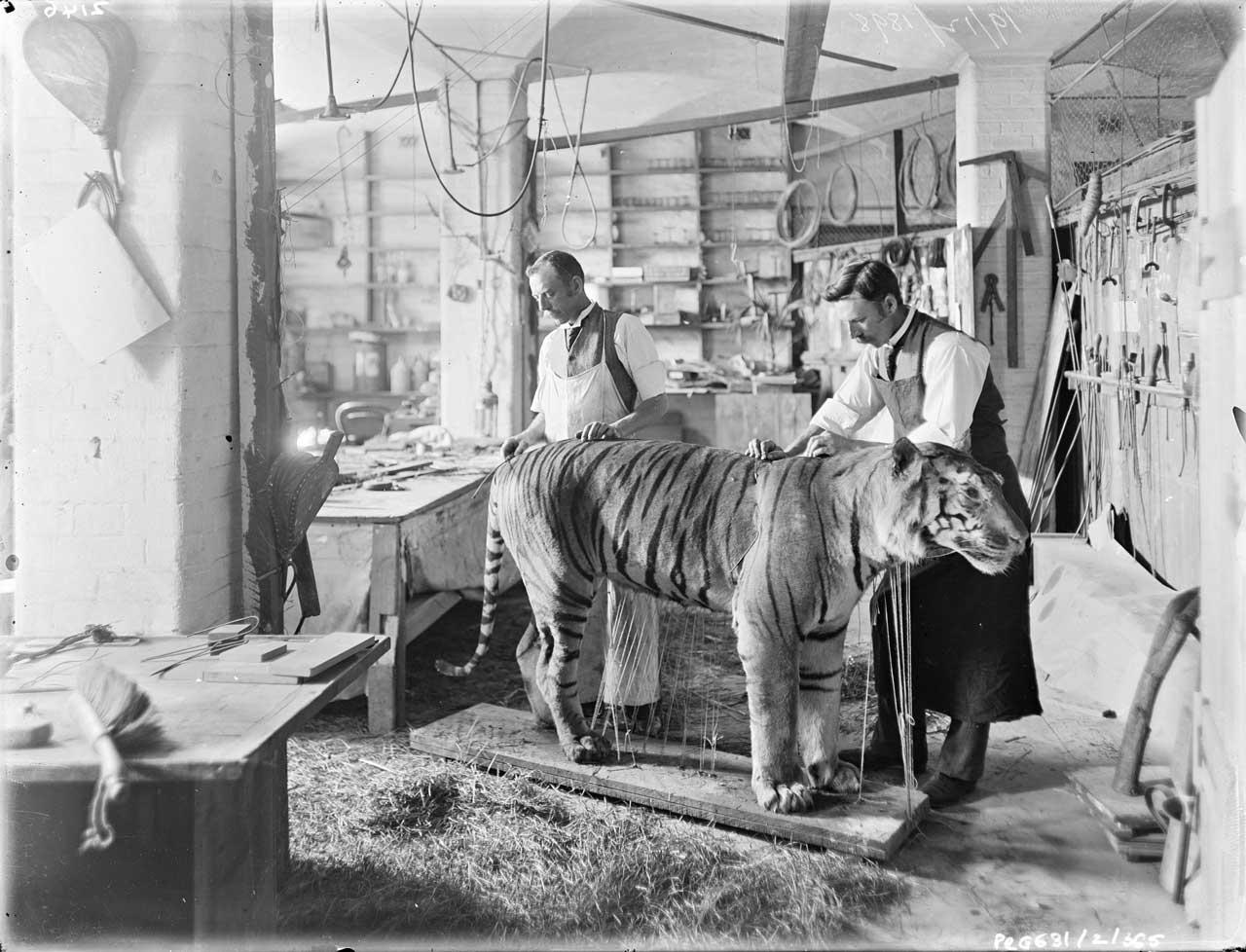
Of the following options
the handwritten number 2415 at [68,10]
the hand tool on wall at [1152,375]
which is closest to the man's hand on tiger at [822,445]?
the handwritten number 2415 at [68,10]

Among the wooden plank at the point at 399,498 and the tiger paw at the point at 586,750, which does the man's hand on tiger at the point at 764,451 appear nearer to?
the tiger paw at the point at 586,750

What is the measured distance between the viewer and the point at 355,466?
262 inches

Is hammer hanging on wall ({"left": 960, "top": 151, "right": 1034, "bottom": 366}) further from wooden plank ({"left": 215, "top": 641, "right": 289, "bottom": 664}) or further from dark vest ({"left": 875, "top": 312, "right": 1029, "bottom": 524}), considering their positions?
wooden plank ({"left": 215, "top": 641, "right": 289, "bottom": 664})

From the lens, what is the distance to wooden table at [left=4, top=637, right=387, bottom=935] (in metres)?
2.18

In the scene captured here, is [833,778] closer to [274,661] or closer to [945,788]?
[945,788]

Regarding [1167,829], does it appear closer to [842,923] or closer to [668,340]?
[842,923]

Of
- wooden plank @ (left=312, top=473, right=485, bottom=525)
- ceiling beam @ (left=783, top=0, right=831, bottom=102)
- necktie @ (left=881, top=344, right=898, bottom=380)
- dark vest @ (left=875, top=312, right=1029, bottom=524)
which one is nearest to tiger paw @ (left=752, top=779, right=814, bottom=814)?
dark vest @ (left=875, top=312, right=1029, bottom=524)

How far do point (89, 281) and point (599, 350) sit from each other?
190 cm

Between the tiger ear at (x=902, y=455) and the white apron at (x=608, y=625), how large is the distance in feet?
4.60

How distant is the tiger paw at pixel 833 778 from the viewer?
3617 millimetres

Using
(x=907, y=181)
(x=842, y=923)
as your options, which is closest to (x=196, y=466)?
(x=842, y=923)

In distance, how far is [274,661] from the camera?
8.98 ft

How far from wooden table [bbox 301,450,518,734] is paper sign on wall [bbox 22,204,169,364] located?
1548 millimetres

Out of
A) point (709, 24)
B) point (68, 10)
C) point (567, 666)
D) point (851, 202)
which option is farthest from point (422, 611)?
point (851, 202)
